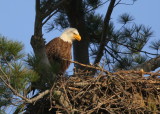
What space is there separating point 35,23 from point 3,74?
805 millimetres

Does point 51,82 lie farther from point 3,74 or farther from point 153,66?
point 153,66

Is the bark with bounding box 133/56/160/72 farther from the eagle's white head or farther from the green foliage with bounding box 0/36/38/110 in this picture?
the green foliage with bounding box 0/36/38/110

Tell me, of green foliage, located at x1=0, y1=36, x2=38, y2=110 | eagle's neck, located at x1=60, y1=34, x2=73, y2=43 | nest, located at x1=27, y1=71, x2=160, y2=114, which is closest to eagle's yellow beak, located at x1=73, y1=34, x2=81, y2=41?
eagle's neck, located at x1=60, y1=34, x2=73, y2=43

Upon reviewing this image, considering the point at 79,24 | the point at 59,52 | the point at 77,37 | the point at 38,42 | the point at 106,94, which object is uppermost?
the point at 79,24

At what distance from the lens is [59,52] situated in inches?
213

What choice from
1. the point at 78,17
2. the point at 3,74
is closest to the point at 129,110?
the point at 3,74

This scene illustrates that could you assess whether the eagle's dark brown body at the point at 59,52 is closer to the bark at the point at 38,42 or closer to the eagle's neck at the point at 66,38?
the eagle's neck at the point at 66,38

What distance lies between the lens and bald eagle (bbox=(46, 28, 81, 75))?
17.5 ft

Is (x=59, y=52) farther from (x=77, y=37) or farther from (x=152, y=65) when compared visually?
(x=152, y=65)

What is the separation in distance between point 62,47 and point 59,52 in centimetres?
11

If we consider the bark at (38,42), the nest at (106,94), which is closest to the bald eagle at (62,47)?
the nest at (106,94)

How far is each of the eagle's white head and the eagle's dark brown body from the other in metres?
0.10

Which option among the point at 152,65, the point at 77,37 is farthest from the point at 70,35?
the point at 152,65

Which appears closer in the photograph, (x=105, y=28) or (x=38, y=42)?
(x=38, y=42)
